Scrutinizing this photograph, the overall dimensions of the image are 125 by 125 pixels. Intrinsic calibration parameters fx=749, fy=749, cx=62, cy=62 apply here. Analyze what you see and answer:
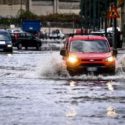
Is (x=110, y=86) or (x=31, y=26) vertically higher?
(x=110, y=86)

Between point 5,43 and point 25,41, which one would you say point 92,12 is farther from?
point 5,43

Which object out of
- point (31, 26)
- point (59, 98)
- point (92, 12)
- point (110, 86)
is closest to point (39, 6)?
point (31, 26)

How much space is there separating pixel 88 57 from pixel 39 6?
456 ft

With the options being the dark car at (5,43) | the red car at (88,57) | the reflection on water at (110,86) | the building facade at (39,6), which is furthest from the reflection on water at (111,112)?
the building facade at (39,6)

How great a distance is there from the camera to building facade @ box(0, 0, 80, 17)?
15825cm

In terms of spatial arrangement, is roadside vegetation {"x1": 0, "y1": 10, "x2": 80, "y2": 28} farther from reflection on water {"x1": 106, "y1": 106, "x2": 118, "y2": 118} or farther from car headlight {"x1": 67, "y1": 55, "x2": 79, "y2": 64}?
reflection on water {"x1": 106, "y1": 106, "x2": 118, "y2": 118}

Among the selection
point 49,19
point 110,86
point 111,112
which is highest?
point 111,112

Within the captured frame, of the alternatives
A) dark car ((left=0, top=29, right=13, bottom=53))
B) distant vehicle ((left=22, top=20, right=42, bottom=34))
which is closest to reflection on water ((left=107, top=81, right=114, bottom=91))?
dark car ((left=0, top=29, right=13, bottom=53))

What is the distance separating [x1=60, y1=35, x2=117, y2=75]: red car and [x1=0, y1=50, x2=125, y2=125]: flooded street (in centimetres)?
40

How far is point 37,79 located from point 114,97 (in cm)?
772

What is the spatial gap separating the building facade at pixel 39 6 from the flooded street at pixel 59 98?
130m

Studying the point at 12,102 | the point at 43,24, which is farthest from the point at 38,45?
the point at 43,24

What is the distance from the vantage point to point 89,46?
93.9 feet

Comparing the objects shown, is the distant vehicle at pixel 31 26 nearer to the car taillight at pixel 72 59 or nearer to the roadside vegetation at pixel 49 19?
the roadside vegetation at pixel 49 19
